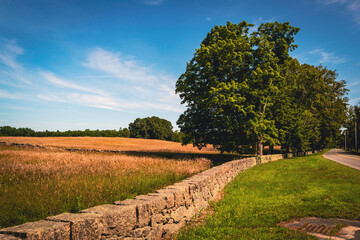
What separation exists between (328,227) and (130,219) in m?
4.62

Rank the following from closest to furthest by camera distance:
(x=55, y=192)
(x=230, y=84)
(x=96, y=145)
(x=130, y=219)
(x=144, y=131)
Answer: (x=130, y=219) < (x=55, y=192) < (x=230, y=84) < (x=96, y=145) < (x=144, y=131)

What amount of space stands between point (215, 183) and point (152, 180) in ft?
7.90

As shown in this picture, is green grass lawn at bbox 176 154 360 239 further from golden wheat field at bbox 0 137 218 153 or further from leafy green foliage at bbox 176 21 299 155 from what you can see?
golden wheat field at bbox 0 137 218 153

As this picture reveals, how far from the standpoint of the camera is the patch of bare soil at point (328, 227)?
4.53 m

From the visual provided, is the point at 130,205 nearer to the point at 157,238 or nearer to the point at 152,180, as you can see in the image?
the point at 157,238

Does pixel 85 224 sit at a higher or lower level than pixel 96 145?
higher

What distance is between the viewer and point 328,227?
5.03m

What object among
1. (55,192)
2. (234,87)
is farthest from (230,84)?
(55,192)

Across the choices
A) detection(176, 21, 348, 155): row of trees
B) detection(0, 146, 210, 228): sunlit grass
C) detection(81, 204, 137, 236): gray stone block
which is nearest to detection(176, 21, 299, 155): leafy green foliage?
detection(176, 21, 348, 155): row of trees

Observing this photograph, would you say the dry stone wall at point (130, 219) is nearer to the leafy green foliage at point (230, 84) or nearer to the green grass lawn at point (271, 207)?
the green grass lawn at point (271, 207)

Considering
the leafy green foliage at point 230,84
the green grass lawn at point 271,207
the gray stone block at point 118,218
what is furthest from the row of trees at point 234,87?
the gray stone block at point 118,218

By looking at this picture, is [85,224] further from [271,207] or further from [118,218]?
[271,207]

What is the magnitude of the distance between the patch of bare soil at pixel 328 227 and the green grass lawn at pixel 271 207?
0.29 meters

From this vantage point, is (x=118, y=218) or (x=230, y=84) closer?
(x=118, y=218)
